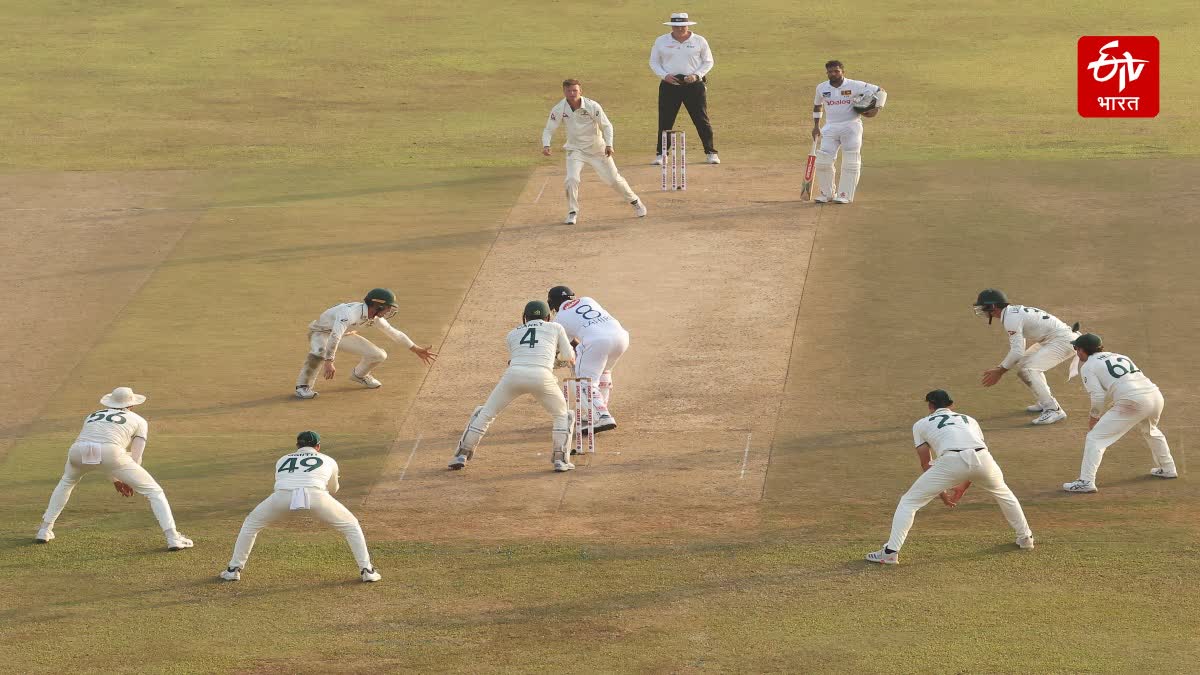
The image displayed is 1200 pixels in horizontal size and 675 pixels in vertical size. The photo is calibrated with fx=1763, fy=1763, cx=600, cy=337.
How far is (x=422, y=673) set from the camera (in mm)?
14094

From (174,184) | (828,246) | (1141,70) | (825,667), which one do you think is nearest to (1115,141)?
(1141,70)

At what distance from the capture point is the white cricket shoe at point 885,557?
15859mm

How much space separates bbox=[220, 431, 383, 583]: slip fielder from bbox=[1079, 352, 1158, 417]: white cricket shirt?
7.10 meters

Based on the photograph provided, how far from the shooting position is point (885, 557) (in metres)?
15.9

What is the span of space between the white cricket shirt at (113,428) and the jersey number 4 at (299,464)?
6.14 feet

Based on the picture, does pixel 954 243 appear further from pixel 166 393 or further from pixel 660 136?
pixel 166 393

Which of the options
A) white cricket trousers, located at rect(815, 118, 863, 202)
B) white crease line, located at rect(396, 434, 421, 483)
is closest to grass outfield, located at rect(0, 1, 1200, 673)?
white crease line, located at rect(396, 434, 421, 483)

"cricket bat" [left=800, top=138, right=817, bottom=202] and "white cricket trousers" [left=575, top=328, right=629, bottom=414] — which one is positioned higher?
"cricket bat" [left=800, top=138, right=817, bottom=202]

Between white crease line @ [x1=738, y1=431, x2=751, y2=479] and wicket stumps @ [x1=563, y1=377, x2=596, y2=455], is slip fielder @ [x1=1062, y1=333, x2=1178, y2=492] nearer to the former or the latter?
white crease line @ [x1=738, y1=431, x2=751, y2=479]

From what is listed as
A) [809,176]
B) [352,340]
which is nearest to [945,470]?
[352,340]

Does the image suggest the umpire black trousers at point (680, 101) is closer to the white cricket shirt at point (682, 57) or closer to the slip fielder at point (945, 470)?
the white cricket shirt at point (682, 57)

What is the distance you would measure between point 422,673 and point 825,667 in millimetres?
3206

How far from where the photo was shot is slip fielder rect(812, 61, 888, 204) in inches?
1033

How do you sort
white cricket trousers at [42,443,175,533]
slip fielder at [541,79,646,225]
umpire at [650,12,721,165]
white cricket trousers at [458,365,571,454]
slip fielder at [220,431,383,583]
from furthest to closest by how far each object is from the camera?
umpire at [650,12,721,165], slip fielder at [541,79,646,225], white cricket trousers at [458,365,571,454], white cricket trousers at [42,443,175,533], slip fielder at [220,431,383,583]
